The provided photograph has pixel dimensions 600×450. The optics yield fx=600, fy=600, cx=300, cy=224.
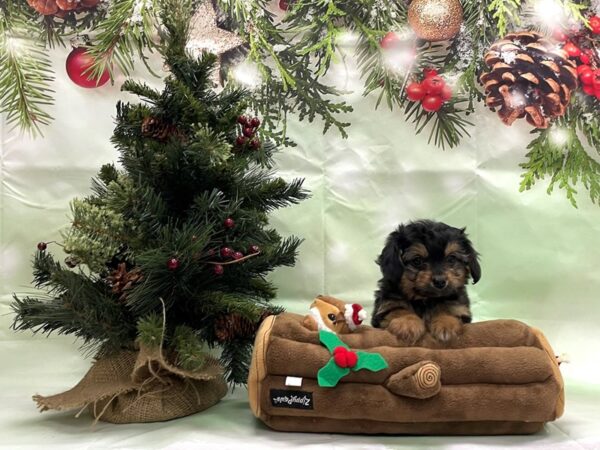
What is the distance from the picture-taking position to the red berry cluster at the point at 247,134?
1918mm

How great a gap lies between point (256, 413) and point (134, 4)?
1576 millimetres

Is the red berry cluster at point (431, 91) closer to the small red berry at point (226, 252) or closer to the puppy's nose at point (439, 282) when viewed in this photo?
the puppy's nose at point (439, 282)

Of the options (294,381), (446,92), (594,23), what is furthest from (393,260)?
(594,23)

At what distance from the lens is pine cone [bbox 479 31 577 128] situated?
2.34m

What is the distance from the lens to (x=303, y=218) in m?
2.40

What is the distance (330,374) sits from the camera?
161 cm

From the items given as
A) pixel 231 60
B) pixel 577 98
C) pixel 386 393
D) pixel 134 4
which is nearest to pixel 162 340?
pixel 386 393

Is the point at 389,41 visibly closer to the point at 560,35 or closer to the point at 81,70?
the point at 560,35

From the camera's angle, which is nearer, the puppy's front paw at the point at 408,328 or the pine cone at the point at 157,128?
the puppy's front paw at the point at 408,328

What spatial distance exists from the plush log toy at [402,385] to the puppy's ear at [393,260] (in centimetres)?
20

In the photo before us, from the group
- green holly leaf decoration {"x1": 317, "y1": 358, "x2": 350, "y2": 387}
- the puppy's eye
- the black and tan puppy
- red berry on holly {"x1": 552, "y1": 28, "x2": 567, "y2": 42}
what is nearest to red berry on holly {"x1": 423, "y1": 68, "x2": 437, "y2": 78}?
red berry on holly {"x1": 552, "y1": 28, "x2": 567, "y2": 42}

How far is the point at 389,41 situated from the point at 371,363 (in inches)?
51.7

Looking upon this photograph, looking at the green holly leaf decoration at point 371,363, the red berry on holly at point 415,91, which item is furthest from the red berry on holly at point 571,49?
the green holly leaf decoration at point 371,363

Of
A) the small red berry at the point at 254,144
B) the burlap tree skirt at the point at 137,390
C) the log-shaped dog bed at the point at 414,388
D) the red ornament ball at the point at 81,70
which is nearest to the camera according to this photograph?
the log-shaped dog bed at the point at 414,388
